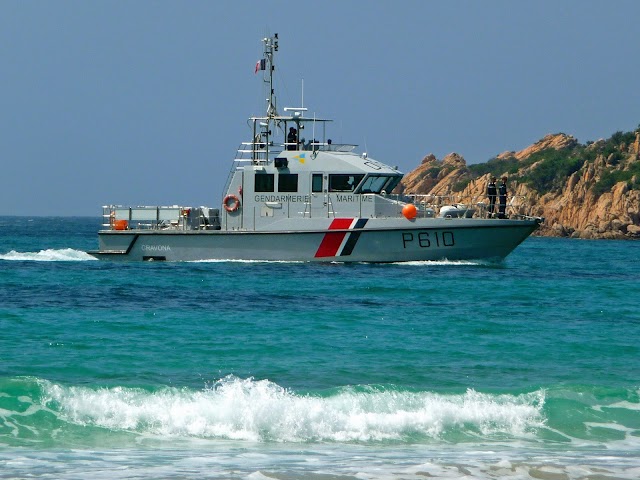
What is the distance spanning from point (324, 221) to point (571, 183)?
172 ft

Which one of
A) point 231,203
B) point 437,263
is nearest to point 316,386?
point 437,263

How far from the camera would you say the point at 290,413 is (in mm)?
11820

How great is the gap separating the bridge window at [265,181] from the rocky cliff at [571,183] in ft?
99.5

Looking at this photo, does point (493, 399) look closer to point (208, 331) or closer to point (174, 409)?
point (174, 409)

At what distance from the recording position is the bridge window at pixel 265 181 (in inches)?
1109

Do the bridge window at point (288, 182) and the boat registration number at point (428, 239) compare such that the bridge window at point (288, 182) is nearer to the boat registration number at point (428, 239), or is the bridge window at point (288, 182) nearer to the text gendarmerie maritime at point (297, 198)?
the text gendarmerie maritime at point (297, 198)

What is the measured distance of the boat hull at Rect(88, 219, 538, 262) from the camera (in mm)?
27266

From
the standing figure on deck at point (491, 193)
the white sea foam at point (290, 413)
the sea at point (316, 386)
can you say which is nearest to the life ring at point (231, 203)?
the standing figure on deck at point (491, 193)

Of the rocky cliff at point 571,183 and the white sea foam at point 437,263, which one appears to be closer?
the white sea foam at point 437,263

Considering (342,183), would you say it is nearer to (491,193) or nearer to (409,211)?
(409,211)

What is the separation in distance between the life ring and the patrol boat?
0.03 meters

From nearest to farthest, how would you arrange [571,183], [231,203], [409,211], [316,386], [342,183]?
[316,386] < [409,211] < [342,183] < [231,203] < [571,183]

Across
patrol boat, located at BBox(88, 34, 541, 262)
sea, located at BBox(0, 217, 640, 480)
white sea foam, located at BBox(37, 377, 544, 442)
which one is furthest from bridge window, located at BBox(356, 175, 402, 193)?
white sea foam, located at BBox(37, 377, 544, 442)

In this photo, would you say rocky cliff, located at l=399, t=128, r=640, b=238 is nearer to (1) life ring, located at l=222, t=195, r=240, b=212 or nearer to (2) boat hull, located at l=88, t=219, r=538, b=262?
(2) boat hull, located at l=88, t=219, r=538, b=262
